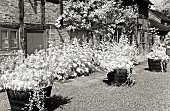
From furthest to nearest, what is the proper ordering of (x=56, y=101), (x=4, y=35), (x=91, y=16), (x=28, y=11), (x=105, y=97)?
(x=91, y=16), (x=28, y=11), (x=4, y=35), (x=105, y=97), (x=56, y=101)

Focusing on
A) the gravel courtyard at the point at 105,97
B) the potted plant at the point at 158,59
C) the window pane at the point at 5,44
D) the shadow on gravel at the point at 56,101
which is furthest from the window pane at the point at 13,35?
the potted plant at the point at 158,59

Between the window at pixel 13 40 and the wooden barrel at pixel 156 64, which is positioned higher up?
the window at pixel 13 40

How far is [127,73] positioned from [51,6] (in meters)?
6.60

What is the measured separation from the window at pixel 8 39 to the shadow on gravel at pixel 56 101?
479cm

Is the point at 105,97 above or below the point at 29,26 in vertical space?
below

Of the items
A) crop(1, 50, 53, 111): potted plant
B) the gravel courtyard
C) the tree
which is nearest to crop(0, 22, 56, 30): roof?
the tree

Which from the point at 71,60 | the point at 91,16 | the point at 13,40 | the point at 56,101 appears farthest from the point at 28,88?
the point at 91,16

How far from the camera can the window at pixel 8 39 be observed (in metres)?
10.4

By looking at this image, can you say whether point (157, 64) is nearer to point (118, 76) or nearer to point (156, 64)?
point (156, 64)

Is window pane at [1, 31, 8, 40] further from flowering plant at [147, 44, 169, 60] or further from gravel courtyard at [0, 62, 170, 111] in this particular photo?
flowering plant at [147, 44, 169, 60]

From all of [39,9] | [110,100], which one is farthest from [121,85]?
[39,9]

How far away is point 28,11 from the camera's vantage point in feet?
37.8

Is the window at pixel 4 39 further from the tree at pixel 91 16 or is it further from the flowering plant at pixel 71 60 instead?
the tree at pixel 91 16

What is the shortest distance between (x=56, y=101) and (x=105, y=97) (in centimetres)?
147
